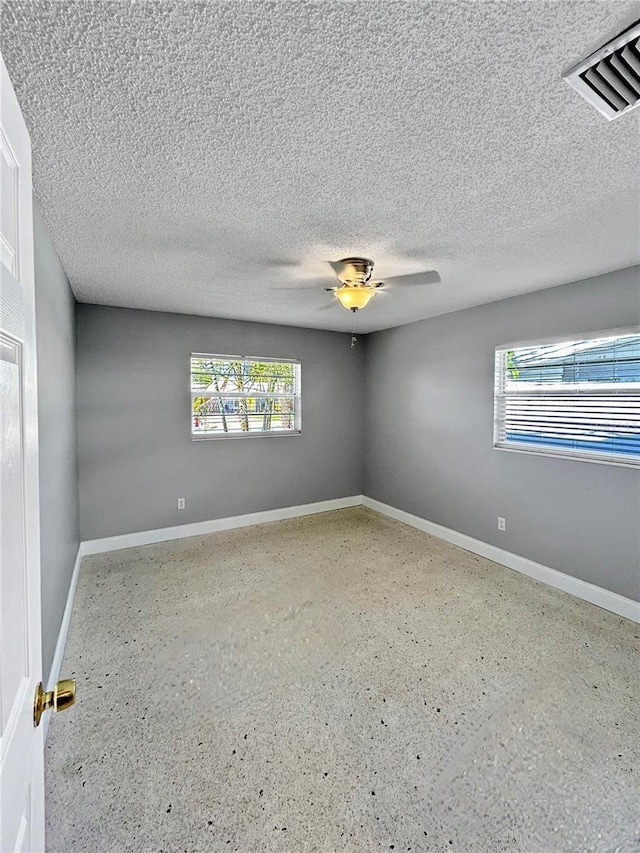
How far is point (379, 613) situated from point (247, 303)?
9.18 ft

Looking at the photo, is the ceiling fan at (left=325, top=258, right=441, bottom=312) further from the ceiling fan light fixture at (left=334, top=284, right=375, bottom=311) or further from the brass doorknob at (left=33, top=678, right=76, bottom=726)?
the brass doorknob at (left=33, top=678, right=76, bottom=726)

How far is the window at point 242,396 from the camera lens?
4.22 meters

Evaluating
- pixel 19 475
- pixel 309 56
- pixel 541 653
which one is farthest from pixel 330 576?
pixel 309 56

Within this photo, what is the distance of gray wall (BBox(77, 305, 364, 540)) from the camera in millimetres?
3686

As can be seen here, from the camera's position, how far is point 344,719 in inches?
71.8

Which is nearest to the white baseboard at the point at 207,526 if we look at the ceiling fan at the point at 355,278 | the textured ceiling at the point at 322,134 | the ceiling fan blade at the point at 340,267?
the textured ceiling at the point at 322,134

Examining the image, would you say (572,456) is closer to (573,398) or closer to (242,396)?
(573,398)

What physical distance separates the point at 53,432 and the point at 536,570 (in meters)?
3.64

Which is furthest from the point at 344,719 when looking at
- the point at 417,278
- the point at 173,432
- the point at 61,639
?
the point at 173,432

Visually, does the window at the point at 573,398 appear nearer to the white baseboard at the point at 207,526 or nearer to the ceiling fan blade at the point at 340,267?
the ceiling fan blade at the point at 340,267

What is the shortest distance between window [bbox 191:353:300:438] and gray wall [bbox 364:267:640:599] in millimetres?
1121

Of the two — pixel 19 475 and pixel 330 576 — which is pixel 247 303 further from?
pixel 19 475

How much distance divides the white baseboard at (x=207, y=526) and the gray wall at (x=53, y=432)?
75 centimetres

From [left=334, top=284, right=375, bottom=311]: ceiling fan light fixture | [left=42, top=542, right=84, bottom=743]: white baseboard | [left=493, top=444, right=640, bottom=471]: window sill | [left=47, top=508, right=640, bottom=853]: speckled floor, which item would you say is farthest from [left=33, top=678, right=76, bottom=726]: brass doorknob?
[left=493, top=444, right=640, bottom=471]: window sill
